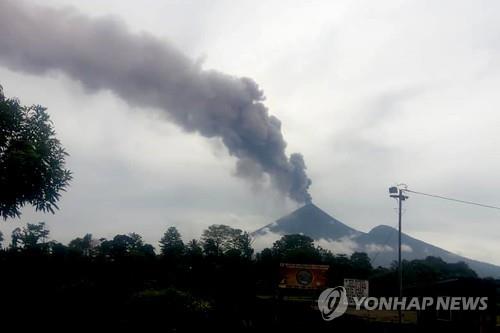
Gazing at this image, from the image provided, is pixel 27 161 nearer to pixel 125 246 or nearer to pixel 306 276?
pixel 306 276

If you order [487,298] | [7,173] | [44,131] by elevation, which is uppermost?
[44,131]

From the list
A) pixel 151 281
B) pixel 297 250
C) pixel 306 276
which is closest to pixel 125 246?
pixel 297 250

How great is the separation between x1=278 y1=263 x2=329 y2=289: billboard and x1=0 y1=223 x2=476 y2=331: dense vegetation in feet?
8.01

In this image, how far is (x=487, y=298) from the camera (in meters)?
26.6

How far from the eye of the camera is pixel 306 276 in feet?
115

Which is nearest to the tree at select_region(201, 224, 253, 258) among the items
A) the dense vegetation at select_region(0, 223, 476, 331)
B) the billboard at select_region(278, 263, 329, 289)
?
the dense vegetation at select_region(0, 223, 476, 331)

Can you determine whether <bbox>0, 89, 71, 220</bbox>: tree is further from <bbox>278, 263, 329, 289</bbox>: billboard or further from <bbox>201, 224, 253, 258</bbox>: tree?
<bbox>201, 224, 253, 258</bbox>: tree

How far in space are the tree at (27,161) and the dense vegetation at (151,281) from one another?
631cm

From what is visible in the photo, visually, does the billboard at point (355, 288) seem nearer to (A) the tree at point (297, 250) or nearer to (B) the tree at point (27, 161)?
(B) the tree at point (27, 161)

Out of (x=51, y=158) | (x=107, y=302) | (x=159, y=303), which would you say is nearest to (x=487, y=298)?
(x=159, y=303)

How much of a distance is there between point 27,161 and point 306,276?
755 inches

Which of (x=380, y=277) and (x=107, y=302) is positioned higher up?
(x=380, y=277)

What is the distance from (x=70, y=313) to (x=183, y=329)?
699cm

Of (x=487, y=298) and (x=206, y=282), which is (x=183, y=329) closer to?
(x=487, y=298)
